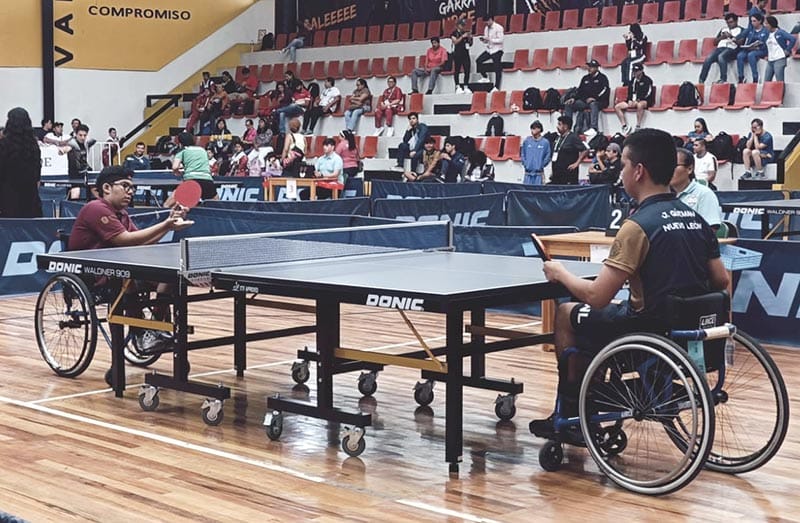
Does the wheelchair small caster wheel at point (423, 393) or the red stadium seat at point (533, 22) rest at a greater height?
the red stadium seat at point (533, 22)

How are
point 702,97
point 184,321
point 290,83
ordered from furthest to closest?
point 290,83, point 702,97, point 184,321

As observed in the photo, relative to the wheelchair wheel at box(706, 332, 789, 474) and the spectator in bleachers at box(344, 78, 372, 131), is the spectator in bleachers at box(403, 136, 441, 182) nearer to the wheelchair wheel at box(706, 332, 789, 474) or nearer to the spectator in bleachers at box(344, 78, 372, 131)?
the spectator in bleachers at box(344, 78, 372, 131)

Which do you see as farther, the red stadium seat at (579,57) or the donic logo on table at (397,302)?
the red stadium seat at (579,57)

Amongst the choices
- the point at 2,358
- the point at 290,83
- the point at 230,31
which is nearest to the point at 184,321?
the point at 2,358

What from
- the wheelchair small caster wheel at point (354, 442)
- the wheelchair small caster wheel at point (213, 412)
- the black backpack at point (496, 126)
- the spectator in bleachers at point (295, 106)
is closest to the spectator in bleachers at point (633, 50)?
the black backpack at point (496, 126)

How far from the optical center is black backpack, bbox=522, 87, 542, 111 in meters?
20.4

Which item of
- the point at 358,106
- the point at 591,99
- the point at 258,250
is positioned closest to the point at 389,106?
the point at 358,106

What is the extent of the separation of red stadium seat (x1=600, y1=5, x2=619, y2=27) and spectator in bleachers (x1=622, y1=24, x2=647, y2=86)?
7.83 ft

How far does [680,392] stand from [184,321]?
2.74 metres

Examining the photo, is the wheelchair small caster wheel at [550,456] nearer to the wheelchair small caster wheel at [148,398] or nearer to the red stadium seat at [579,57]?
the wheelchair small caster wheel at [148,398]

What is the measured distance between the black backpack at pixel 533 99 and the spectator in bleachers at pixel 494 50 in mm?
1628

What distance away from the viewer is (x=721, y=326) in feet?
15.3

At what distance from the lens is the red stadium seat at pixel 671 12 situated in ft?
69.1

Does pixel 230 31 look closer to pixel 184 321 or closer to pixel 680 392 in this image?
pixel 184 321
